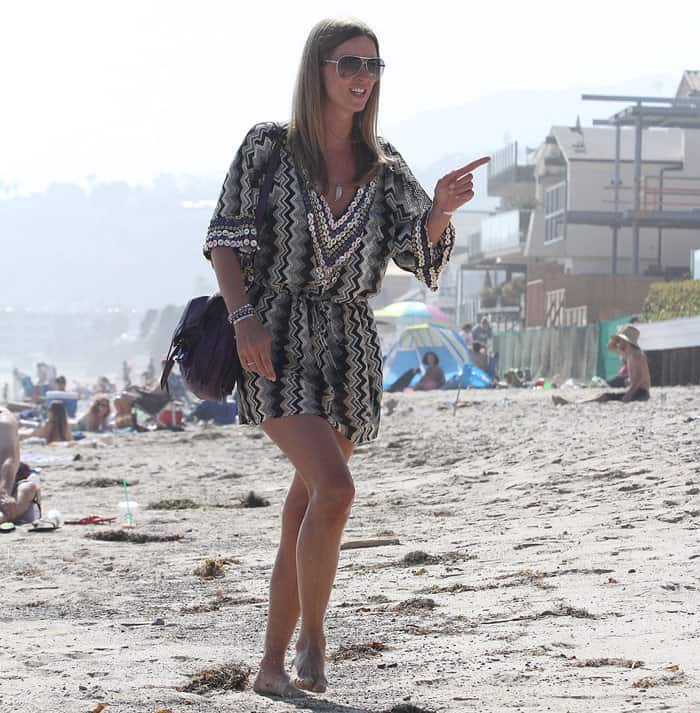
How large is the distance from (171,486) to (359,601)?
20.7 ft

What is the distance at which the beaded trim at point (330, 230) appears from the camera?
10.5 feet

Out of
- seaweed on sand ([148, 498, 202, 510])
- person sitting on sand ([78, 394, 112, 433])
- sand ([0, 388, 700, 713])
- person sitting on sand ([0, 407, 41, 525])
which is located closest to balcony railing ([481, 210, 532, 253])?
person sitting on sand ([78, 394, 112, 433])

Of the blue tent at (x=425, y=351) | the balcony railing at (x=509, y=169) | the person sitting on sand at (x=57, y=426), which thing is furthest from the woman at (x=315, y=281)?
the balcony railing at (x=509, y=169)

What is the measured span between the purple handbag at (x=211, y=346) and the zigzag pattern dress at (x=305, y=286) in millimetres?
25

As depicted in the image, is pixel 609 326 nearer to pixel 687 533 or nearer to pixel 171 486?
pixel 171 486

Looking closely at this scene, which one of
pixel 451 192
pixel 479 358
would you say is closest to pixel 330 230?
pixel 451 192

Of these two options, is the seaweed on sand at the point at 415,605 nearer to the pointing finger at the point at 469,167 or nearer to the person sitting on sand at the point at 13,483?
the pointing finger at the point at 469,167

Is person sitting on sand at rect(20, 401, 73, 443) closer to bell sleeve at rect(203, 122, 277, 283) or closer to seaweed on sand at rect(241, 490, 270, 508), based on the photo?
seaweed on sand at rect(241, 490, 270, 508)

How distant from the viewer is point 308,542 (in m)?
3.12

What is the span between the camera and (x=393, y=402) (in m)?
18.5

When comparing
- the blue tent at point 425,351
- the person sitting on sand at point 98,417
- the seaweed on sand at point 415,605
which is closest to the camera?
the seaweed on sand at point 415,605

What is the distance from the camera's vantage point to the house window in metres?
43.9

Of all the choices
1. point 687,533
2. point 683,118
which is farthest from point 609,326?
point 687,533

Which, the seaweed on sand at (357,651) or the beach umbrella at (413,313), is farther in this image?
the beach umbrella at (413,313)
